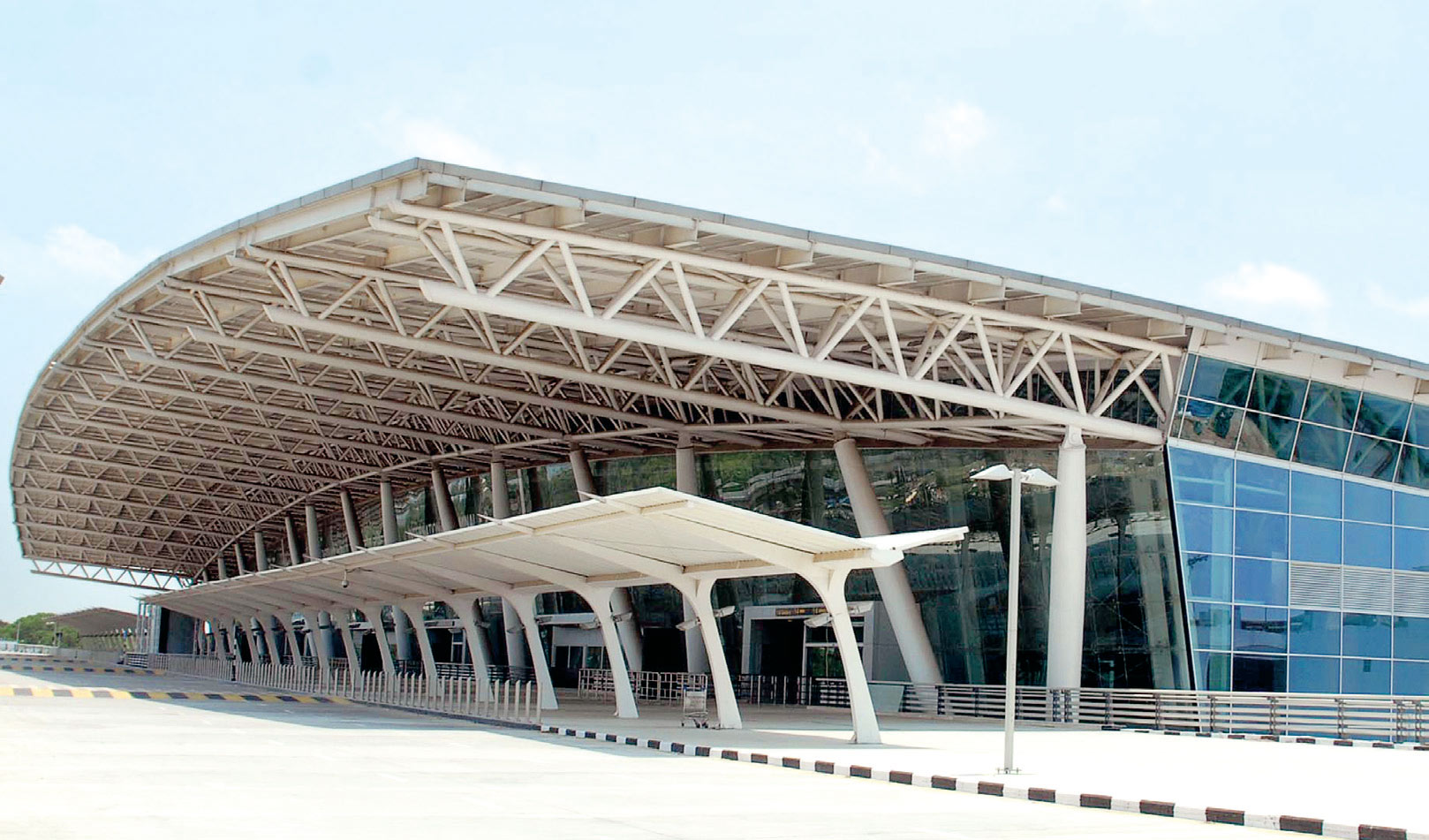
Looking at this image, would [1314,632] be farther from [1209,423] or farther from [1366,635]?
[1209,423]

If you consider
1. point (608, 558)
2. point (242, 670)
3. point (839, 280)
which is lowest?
point (242, 670)

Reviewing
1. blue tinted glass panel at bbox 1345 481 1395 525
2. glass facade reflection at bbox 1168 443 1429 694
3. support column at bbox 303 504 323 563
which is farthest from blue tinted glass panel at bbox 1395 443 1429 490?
support column at bbox 303 504 323 563

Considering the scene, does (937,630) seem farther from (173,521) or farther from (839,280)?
(173,521)

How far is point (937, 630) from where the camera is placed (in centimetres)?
4116

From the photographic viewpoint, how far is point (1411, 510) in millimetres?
35938

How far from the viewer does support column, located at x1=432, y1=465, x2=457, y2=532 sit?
61.6 m

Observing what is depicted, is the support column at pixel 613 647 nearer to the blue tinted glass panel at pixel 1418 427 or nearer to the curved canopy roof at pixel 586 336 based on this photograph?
the curved canopy roof at pixel 586 336

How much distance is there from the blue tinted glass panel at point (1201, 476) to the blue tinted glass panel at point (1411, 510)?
209 inches

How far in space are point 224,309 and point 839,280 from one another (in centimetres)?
1644

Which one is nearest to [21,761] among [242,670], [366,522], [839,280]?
[839,280]

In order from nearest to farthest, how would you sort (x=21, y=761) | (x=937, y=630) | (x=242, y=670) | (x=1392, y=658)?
(x=21, y=761)
(x=1392, y=658)
(x=937, y=630)
(x=242, y=670)

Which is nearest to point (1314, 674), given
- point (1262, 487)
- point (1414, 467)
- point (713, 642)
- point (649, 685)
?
point (1262, 487)

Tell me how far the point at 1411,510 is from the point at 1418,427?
2.13 meters

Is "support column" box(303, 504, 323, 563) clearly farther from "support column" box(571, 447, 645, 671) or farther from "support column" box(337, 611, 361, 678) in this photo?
"support column" box(571, 447, 645, 671)
